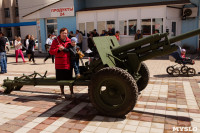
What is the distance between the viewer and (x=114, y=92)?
14.4 ft

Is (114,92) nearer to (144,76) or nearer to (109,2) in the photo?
(144,76)

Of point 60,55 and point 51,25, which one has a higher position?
point 51,25

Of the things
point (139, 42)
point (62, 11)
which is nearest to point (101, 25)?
point (62, 11)

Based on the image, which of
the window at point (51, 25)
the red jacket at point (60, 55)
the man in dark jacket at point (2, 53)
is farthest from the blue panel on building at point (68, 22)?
the red jacket at point (60, 55)

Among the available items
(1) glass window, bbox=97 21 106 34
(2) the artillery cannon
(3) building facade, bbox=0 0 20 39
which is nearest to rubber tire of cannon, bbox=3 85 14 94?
(2) the artillery cannon

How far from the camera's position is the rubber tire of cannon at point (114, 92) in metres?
4.16

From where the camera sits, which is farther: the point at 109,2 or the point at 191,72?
the point at 109,2

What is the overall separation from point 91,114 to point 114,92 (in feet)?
2.45

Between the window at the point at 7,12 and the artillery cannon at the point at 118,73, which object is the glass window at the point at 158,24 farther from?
the window at the point at 7,12

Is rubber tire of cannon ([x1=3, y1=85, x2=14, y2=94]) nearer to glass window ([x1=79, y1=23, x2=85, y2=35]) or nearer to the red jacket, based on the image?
the red jacket

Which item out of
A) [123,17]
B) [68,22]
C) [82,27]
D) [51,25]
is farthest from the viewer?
[51,25]

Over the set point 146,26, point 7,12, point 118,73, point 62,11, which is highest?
point 7,12

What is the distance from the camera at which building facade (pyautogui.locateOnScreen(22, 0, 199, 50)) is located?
15.4 m

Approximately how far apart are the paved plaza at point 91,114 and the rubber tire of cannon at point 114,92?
8.5 inches
